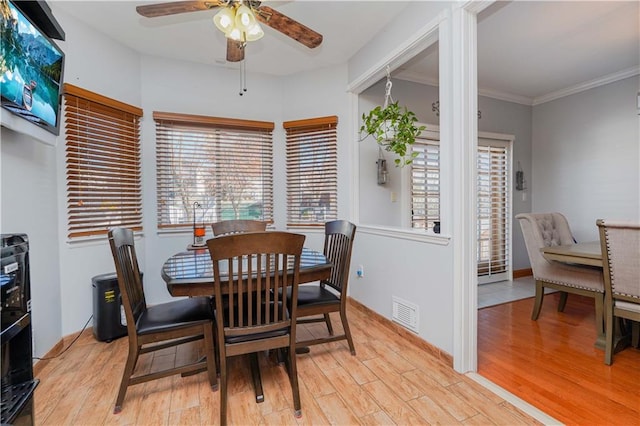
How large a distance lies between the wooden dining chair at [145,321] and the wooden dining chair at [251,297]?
0.26 metres

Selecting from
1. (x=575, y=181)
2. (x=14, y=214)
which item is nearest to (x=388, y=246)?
(x=14, y=214)

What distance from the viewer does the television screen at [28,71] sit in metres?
1.56

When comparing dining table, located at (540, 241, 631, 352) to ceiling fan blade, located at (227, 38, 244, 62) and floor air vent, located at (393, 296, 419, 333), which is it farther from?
ceiling fan blade, located at (227, 38, 244, 62)

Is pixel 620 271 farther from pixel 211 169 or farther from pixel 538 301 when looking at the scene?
pixel 211 169

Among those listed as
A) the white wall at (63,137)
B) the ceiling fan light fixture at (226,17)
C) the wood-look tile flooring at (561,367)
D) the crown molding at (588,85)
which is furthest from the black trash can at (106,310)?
the crown molding at (588,85)

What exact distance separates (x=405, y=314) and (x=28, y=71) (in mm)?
3050

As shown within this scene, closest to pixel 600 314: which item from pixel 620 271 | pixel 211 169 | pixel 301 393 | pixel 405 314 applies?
pixel 620 271

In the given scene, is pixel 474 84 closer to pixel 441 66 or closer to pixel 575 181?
pixel 441 66

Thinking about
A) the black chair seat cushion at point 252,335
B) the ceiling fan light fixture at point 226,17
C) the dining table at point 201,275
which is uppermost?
the ceiling fan light fixture at point 226,17

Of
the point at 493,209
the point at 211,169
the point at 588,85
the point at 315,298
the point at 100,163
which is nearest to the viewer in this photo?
the point at 315,298

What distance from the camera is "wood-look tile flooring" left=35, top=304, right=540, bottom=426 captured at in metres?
1.60

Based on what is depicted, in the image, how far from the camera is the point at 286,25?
1.98m

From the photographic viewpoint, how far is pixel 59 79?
2098 millimetres

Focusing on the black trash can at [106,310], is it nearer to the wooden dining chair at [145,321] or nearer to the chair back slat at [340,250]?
the wooden dining chair at [145,321]
